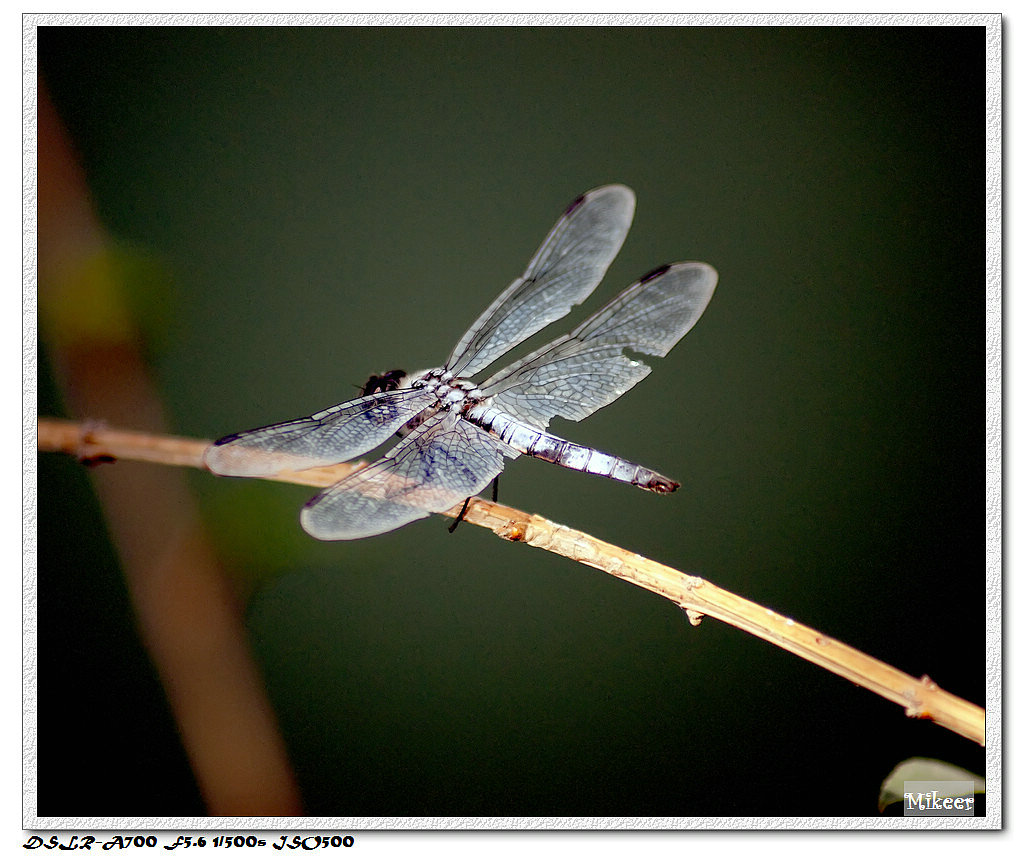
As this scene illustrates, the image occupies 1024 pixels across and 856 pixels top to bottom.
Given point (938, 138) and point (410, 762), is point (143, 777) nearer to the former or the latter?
point (410, 762)

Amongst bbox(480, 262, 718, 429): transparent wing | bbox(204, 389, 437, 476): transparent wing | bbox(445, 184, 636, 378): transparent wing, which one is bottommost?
bbox(204, 389, 437, 476): transparent wing

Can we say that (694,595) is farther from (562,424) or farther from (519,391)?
(562,424)

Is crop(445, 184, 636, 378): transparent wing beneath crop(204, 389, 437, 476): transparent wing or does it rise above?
above

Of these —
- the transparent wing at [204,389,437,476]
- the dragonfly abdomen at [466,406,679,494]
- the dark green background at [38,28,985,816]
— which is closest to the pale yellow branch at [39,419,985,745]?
the transparent wing at [204,389,437,476]

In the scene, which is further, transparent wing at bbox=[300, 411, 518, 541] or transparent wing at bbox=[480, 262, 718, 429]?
transparent wing at bbox=[480, 262, 718, 429]

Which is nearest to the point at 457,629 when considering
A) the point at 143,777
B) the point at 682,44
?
the point at 143,777

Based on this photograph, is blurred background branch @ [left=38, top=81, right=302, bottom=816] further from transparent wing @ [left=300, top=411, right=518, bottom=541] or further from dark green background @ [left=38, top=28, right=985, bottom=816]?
transparent wing @ [left=300, top=411, right=518, bottom=541]
